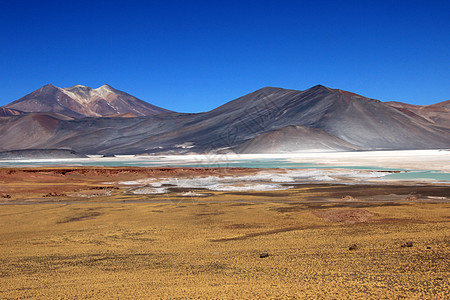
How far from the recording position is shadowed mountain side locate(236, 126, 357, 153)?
112 m

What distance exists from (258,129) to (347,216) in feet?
429

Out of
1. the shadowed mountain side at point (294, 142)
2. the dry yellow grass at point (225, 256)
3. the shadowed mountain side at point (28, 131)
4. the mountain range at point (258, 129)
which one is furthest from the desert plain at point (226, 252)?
the shadowed mountain side at point (28, 131)

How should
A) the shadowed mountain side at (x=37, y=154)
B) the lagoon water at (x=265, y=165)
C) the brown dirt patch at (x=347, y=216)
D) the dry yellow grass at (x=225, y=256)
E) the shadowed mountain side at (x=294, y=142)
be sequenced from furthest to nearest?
the shadowed mountain side at (x=294, y=142), the shadowed mountain side at (x=37, y=154), the lagoon water at (x=265, y=165), the brown dirt patch at (x=347, y=216), the dry yellow grass at (x=225, y=256)

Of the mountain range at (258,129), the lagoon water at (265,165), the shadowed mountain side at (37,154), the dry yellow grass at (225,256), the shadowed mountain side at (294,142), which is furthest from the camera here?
the mountain range at (258,129)

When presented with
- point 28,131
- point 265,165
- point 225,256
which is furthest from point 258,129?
point 225,256

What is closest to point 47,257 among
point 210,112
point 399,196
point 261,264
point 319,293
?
point 261,264

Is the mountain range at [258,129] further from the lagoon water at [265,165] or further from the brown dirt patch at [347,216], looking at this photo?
the brown dirt patch at [347,216]

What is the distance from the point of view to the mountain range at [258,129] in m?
122

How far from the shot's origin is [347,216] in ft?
39.7

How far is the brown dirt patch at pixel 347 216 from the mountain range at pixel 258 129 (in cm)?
9790

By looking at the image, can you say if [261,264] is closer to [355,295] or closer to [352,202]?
[355,295]

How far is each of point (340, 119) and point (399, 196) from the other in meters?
124

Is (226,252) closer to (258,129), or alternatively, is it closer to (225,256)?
(225,256)

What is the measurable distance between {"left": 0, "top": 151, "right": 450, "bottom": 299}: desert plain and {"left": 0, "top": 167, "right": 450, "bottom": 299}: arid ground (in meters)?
0.02
